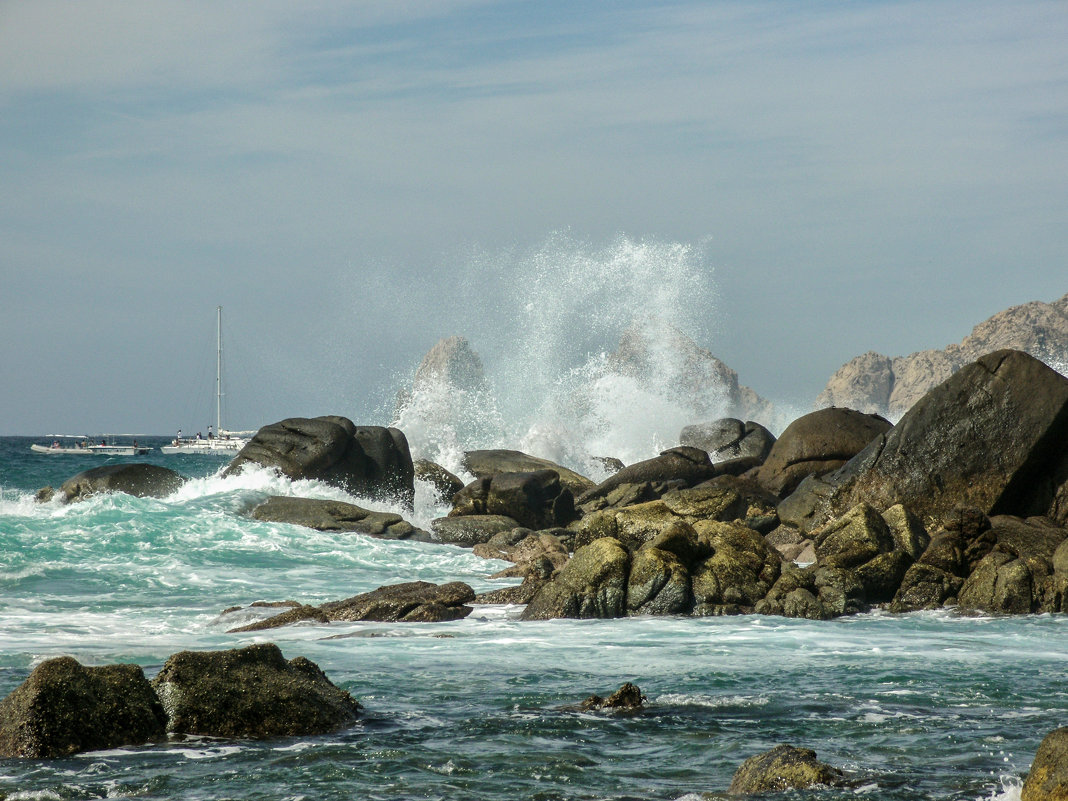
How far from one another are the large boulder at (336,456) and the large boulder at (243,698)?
17.4m

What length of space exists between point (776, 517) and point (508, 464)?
11.8 m

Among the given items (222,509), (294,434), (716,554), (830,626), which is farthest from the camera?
(294,434)

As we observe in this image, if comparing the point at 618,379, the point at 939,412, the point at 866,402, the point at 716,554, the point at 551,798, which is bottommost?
the point at 551,798

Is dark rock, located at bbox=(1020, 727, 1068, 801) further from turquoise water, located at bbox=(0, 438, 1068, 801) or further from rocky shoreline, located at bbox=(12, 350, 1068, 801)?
turquoise water, located at bbox=(0, 438, 1068, 801)

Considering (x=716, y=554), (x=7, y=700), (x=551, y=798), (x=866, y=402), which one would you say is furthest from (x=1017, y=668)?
(x=866, y=402)

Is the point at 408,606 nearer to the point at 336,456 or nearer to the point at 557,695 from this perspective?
the point at 557,695

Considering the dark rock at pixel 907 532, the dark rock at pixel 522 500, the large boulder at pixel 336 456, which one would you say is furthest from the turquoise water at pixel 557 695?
the large boulder at pixel 336 456

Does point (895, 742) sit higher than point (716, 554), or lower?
lower

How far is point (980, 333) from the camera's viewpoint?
13475 centimetres

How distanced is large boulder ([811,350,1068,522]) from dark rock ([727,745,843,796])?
479 inches

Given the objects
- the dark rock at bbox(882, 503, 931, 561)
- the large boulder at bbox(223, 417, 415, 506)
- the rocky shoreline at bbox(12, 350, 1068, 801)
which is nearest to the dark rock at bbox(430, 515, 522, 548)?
the rocky shoreline at bbox(12, 350, 1068, 801)

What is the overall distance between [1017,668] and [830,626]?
2.74 meters

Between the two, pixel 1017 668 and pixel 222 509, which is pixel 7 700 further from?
pixel 222 509

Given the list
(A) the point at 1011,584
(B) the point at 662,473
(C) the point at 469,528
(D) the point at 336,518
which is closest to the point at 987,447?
(A) the point at 1011,584
